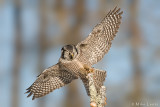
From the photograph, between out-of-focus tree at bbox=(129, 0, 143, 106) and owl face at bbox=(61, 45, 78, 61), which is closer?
owl face at bbox=(61, 45, 78, 61)

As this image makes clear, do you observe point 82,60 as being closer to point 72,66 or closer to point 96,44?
point 72,66

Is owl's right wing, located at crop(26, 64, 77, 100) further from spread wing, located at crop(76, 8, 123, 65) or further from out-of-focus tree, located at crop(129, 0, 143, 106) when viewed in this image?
out-of-focus tree, located at crop(129, 0, 143, 106)

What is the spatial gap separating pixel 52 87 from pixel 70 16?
814cm

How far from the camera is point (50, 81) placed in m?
6.90

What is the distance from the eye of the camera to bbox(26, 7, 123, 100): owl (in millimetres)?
6461

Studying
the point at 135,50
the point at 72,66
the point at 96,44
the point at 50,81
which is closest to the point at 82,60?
the point at 72,66

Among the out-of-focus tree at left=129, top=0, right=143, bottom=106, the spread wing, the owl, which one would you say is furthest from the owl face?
the out-of-focus tree at left=129, top=0, right=143, bottom=106

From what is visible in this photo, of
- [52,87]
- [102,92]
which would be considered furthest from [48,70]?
[102,92]

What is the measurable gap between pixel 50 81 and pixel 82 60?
0.70 meters

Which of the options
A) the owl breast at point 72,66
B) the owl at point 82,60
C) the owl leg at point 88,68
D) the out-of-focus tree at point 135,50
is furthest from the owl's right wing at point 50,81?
the out-of-focus tree at point 135,50

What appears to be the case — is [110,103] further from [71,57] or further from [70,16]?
[71,57]

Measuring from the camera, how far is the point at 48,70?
21.8ft

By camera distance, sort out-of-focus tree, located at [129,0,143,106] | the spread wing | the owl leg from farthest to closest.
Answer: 1. out-of-focus tree, located at [129,0,143,106]
2. the spread wing
3. the owl leg

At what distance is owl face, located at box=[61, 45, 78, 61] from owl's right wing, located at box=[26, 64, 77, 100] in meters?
0.21
